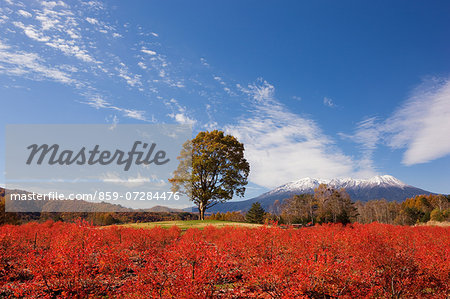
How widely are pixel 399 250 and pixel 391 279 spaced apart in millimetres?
1823

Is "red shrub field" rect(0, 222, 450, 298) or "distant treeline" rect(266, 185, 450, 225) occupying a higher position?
"red shrub field" rect(0, 222, 450, 298)

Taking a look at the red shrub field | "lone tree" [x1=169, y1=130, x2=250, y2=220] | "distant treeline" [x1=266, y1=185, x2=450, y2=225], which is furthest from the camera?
"distant treeline" [x1=266, y1=185, x2=450, y2=225]

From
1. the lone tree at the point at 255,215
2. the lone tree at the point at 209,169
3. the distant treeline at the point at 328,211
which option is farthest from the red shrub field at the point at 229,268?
the lone tree at the point at 255,215

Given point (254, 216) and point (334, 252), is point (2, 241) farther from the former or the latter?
point (254, 216)

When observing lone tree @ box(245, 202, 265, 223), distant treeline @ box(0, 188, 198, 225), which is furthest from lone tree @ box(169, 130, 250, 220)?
lone tree @ box(245, 202, 265, 223)

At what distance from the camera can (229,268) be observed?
12.4 metres

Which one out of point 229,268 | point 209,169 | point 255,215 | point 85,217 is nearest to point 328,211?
point 255,215

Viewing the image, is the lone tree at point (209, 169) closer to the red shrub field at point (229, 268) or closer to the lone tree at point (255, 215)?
the red shrub field at point (229, 268)

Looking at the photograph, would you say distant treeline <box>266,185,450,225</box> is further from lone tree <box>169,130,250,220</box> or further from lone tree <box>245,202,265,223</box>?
lone tree <box>169,130,250,220</box>

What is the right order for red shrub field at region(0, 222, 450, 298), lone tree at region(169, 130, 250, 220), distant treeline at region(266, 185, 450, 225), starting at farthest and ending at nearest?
1. distant treeline at region(266, 185, 450, 225)
2. lone tree at region(169, 130, 250, 220)
3. red shrub field at region(0, 222, 450, 298)

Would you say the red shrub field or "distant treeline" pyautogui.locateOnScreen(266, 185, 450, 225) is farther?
"distant treeline" pyautogui.locateOnScreen(266, 185, 450, 225)

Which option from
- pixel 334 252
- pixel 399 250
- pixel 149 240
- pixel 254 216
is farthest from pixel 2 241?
pixel 254 216

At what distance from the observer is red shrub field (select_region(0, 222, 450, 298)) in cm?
770

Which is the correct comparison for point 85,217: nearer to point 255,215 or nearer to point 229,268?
point 255,215
